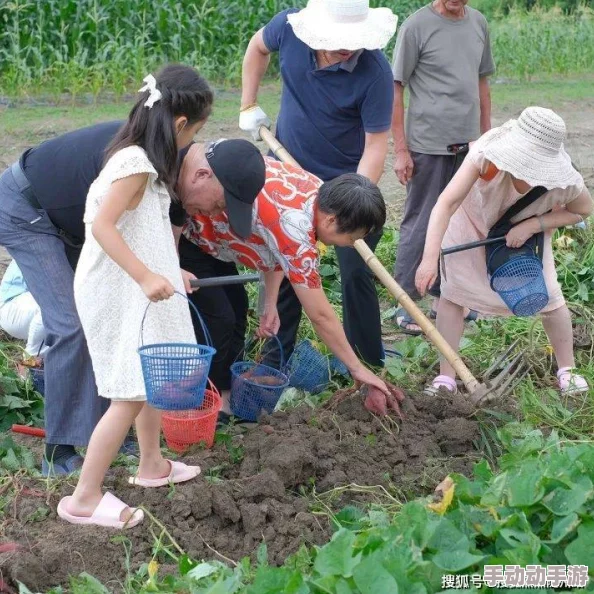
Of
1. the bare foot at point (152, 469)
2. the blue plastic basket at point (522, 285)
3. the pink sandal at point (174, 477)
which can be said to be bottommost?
the pink sandal at point (174, 477)

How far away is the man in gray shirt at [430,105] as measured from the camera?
574 cm

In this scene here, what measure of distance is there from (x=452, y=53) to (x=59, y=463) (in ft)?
10.5

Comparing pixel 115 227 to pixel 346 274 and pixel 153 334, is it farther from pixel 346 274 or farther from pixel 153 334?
pixel 346 274

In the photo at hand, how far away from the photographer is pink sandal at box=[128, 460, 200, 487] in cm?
367

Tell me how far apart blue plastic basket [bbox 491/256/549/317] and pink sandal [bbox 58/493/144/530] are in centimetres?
185

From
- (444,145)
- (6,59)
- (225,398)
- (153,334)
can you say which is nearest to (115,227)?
(153,334)

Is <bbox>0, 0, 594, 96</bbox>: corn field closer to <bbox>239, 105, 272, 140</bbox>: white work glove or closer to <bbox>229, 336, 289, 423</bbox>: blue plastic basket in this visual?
<bbox>239, 105, 272, 140</bbox>: white work glove

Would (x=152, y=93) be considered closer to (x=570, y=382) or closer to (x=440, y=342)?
(x=440, y=342)

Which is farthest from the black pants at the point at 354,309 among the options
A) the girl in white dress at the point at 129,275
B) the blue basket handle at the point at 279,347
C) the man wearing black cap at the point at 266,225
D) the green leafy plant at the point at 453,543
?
the green leafy plant at the point at 453,543

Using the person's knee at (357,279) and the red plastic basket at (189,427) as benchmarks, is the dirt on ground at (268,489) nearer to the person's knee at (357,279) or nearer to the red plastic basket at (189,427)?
the red plastic basket at (189,427)

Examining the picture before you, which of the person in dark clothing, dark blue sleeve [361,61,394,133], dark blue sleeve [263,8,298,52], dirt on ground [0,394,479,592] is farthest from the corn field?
dirt on ground [0,394,479,592]

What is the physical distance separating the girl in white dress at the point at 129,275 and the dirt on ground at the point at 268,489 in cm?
15

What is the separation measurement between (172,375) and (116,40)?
9080mm

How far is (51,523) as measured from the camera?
3.51m
